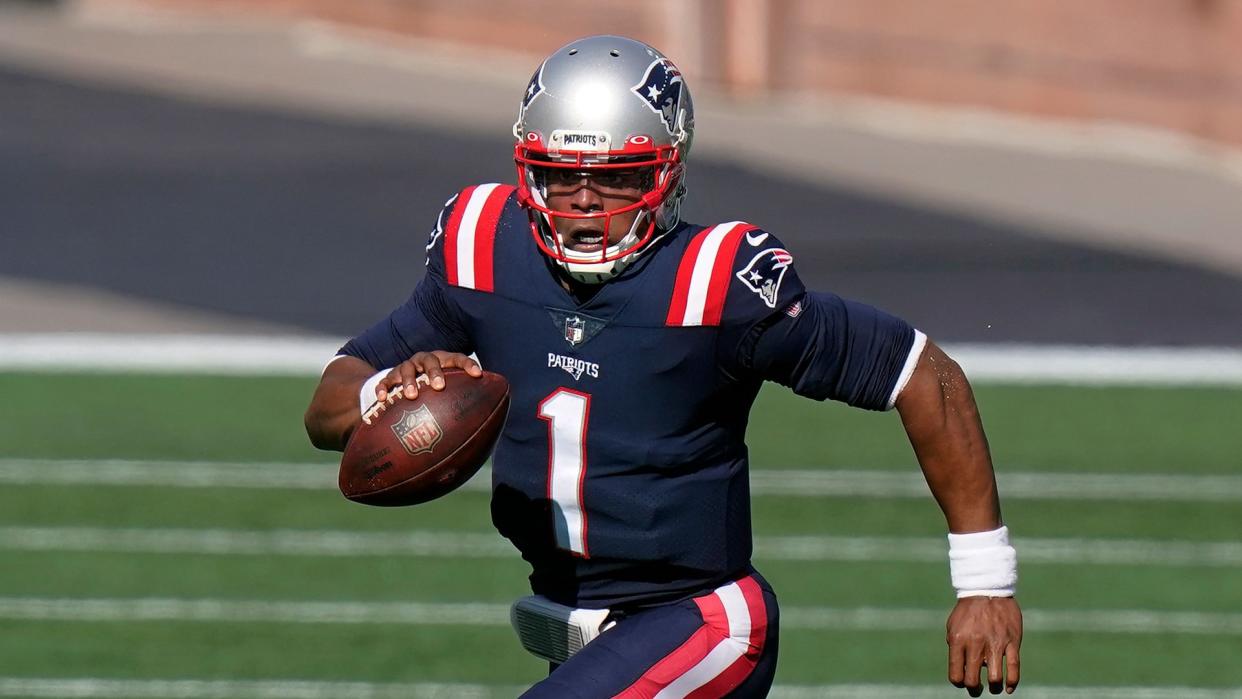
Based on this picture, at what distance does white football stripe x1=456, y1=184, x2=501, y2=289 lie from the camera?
13.0ft

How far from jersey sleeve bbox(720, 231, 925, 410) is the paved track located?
760 cm

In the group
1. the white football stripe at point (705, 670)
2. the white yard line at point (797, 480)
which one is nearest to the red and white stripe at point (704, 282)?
the white football stripe at point (705, 670)

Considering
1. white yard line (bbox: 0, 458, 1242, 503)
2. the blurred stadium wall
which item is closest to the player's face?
white yard line (bbox: 0, 458, 1242, 503)

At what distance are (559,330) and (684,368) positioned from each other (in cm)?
23

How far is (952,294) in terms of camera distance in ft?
41.4

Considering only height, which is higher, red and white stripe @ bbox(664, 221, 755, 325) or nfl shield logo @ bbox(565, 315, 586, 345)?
red and white stripe @ bbox(664, 221, 755, 325)

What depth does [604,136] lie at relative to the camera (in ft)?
12.4

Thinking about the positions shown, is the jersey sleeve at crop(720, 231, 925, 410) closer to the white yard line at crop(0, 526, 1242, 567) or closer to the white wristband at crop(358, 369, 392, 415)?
the white wristband at crop(358, 369, 392, 415)

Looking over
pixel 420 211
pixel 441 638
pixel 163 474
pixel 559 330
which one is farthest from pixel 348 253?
pixel 559 330

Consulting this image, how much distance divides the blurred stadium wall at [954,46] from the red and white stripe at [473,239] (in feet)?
41.8

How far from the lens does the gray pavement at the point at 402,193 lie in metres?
12.5

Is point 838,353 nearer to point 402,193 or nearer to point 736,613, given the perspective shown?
point 736,613

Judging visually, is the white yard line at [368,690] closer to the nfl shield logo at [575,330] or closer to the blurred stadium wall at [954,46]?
the nfl shield logo at [575,330]

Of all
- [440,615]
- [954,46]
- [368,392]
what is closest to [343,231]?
[954,46]
